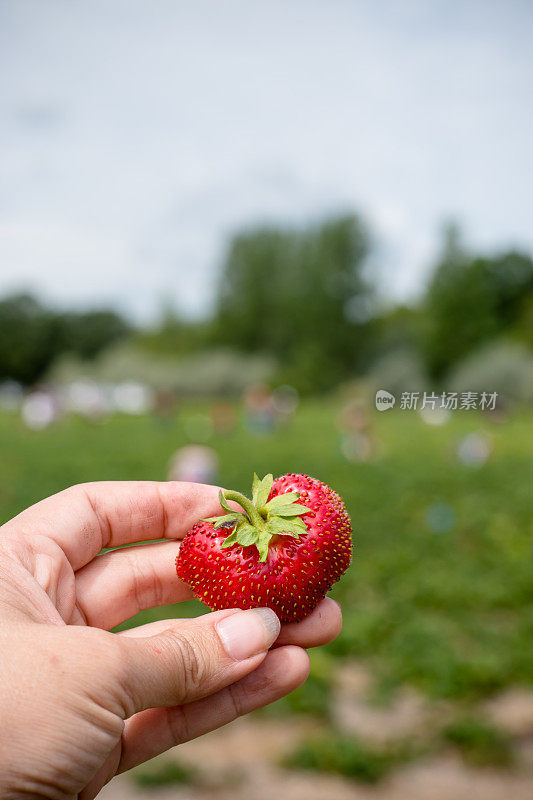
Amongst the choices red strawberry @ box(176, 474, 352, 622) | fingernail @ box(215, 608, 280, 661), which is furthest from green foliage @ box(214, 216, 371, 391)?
fingernail @ box(215, 608, 280, 661)

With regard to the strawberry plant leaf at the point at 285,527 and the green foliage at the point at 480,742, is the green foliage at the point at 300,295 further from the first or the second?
the strawberry plant leaf at the point at 285,527

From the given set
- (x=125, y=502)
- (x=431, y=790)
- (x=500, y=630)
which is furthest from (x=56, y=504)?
(x=500, y=630)

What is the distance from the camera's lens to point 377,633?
439cm

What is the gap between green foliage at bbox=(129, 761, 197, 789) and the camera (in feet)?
10.4

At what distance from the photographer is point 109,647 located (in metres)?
1.33

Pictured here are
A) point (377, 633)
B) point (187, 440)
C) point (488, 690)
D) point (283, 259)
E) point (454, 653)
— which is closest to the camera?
point (488, 690)

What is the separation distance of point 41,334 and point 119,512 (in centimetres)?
3620

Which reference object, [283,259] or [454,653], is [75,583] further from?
[283,259]

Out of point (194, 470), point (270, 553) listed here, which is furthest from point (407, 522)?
point (270, 553)

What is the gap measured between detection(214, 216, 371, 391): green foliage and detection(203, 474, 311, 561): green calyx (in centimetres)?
2316

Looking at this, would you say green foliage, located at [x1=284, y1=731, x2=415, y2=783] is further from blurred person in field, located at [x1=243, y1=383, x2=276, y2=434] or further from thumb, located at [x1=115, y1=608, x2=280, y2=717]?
blurred person in field, located at [x1=243, y1=383, x2=276, y2=434]

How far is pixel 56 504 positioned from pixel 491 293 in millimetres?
27068

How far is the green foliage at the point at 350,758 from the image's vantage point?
3.21 m

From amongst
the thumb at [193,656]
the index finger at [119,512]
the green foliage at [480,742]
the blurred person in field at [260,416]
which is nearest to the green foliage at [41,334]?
the blurred person in field at [260,416]
